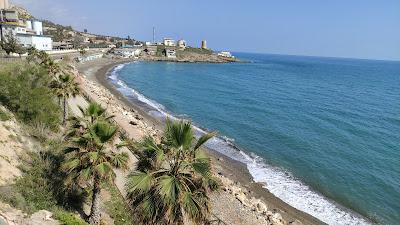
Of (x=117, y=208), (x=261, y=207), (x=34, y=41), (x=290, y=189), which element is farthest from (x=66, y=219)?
(x=34, y=41)

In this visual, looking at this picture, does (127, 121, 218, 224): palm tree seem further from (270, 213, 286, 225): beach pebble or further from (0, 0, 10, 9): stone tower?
(0, 0, 10, 9): stone tower

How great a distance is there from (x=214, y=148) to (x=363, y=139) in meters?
18.4

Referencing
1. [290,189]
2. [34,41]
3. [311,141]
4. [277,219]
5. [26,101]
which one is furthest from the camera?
[34,41]

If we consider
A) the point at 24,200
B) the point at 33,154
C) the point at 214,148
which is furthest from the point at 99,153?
the point at 214,148

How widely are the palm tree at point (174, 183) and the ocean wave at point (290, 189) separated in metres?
16.0

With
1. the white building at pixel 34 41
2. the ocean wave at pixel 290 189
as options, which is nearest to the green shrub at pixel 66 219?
the ocean wave at pixel 290 189

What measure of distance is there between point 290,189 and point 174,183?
63.9 ft

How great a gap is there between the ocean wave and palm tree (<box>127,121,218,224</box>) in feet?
52.6

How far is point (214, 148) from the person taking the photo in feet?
120

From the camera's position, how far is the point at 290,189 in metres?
27.9

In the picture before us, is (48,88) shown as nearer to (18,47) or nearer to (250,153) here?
(250,153)

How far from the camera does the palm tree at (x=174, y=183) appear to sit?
10383mm

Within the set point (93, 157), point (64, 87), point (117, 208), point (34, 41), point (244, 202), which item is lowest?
point (244, 202)

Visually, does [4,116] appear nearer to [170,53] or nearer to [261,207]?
[261,207]
